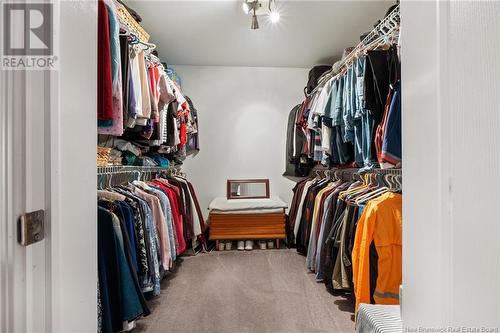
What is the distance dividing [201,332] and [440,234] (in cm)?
161

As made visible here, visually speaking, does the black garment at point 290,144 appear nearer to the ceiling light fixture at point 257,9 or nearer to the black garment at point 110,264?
the ceiling light fixture at point 257,9

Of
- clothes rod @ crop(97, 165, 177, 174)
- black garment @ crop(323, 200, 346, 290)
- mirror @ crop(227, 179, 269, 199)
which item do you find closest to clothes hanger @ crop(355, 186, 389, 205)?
black garment @ crop(323, 200, 346, 290)

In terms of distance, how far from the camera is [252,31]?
2.86 metres

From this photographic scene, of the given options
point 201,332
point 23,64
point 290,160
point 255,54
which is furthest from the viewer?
point 290,160

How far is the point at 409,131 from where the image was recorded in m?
0.62

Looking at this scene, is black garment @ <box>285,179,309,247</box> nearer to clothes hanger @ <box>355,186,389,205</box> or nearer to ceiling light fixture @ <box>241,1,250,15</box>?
clothes hanger @ <box>355,186,389,205</box>

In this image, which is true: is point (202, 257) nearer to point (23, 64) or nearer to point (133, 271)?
point (133, 271)

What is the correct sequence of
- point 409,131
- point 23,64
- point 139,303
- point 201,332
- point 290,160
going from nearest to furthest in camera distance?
point 23,64 < point 409,131 < point 139,303 < point 201,332 < point 290,160

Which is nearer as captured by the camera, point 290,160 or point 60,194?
point 60,194

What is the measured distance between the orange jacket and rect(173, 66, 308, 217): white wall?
2362 millimetres

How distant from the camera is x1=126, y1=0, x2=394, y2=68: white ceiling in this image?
7.99 ft

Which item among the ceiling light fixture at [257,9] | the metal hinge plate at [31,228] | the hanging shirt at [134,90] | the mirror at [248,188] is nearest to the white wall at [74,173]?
the metal hinge plate at [31,228]

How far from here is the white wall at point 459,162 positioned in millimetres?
449

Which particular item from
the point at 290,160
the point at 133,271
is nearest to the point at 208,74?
the point at 290,160
